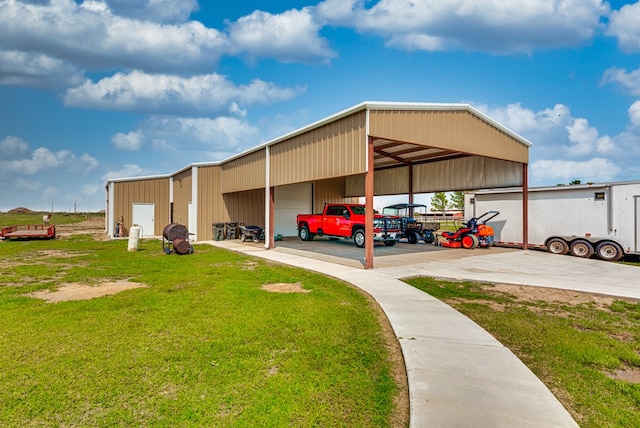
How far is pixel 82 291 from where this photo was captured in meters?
7.07

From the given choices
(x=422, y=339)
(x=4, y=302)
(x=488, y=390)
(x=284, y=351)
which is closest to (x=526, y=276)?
(x=422, y=339)

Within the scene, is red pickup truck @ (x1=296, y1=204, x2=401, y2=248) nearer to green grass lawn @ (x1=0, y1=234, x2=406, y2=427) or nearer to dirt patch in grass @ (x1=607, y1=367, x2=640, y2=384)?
green grass lawn @ (x1=0, y1=234, x2=406, y2=427)

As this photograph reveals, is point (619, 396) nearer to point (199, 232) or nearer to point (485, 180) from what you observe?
point (485, 180)

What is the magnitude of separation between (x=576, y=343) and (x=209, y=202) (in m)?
18.4

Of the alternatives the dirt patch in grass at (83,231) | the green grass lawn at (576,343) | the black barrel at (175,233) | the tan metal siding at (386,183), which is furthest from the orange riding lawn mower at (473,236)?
the dirt patch in grass at (83,231)

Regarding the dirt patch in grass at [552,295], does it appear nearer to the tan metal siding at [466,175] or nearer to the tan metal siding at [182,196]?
the tan metal siding at [466,175]

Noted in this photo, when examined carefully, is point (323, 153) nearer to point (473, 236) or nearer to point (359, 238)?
point (359, 238)

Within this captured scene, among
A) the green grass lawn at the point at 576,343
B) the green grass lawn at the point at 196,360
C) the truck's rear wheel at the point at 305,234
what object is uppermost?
the truck's rear wheel at the point at 305,234

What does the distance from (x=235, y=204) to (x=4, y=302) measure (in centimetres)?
1454

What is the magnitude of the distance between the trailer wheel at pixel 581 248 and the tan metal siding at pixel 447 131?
159 inches

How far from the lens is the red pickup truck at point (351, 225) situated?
15422 millimetres

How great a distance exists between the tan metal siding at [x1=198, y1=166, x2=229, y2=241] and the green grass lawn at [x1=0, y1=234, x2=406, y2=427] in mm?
12457

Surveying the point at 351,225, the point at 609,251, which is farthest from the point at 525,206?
the point at 351,225

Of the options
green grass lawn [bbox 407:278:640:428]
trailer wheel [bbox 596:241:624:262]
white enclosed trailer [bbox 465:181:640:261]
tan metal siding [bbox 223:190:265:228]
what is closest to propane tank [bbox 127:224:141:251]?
tan metal siding [bbox 223:190:265:228]
